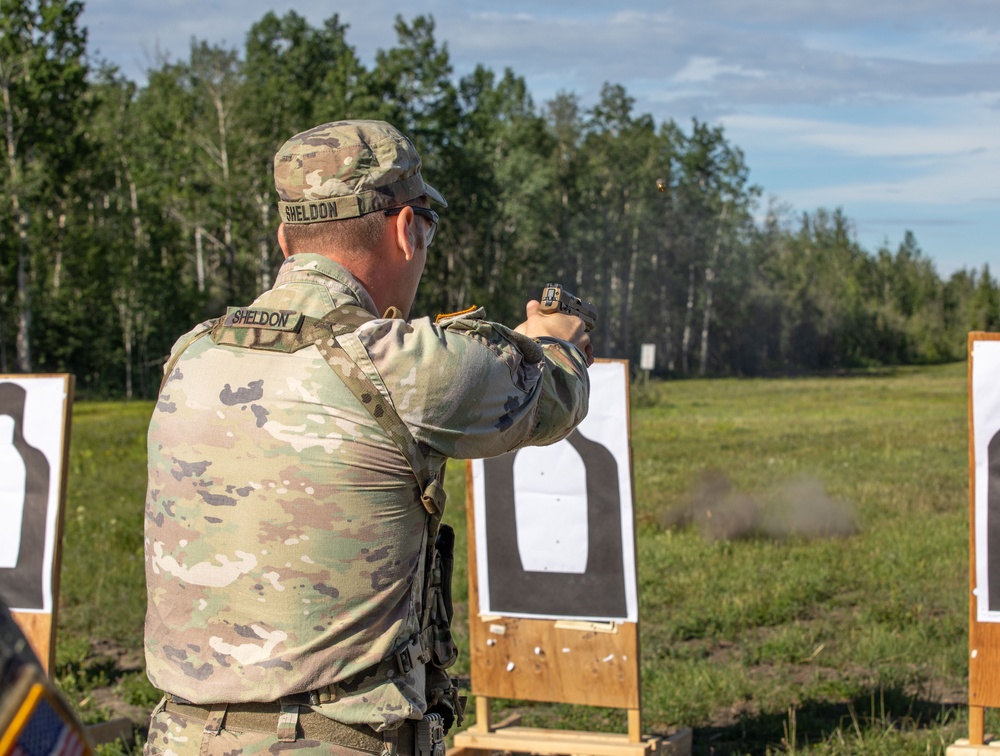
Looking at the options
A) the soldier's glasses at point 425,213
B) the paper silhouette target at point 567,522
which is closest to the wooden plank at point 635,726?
the paper silhouette target at point 567,522

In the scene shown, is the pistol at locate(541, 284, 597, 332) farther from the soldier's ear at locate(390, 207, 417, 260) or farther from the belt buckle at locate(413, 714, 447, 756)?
the belt buckle at locate(413, 714, 447, 756)

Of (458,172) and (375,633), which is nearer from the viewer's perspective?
(375,633)

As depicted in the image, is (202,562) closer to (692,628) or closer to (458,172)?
(692,628)

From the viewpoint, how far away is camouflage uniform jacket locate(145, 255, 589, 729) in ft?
6.26

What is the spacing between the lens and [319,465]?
Answer: 6.26 feet

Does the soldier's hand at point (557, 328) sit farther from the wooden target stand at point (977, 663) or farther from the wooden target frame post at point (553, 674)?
the wooden target stand at point (977, 663)

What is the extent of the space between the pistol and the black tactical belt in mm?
964

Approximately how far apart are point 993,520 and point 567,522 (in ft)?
5.41

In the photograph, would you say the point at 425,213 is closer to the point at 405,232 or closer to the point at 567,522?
the point at 405,232

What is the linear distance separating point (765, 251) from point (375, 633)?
60.2 metres

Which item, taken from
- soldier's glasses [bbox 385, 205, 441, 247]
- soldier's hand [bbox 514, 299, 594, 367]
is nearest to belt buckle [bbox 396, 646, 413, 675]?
soldier's hand [bbox 514, 299, 594, 367]

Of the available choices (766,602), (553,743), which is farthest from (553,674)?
(766,602)

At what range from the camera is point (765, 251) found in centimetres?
5981

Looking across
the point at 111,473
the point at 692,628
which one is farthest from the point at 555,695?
the point at 111,473
